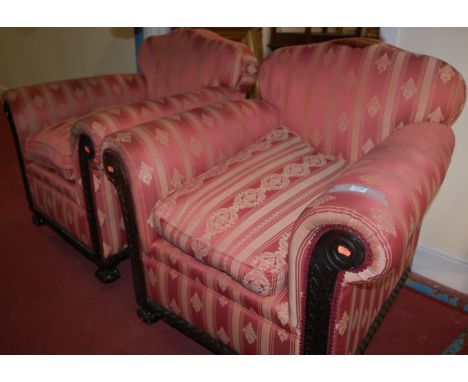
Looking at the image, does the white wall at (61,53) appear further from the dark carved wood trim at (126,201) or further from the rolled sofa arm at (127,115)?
the dark carved wood trim at (126,201)

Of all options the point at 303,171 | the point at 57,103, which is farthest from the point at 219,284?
the point at 57,103

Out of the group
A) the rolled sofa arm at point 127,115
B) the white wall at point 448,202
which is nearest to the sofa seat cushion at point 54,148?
the rolled sofa arm at point 127,115

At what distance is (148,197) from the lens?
1154mm

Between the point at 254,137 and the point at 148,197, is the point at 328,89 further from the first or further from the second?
the point at 148,197

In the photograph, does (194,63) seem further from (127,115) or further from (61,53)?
(61,53)

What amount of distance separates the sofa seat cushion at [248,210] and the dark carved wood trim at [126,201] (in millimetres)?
74

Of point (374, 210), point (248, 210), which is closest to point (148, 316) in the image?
point (248, 210)

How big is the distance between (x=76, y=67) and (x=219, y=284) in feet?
9.68

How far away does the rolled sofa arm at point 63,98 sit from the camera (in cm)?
169

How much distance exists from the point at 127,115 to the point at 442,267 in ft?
4.32

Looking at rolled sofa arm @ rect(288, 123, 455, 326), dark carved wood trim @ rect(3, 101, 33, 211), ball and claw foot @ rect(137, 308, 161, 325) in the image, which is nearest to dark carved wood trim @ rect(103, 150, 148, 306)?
ball and claw foot @ rect(137, 308, 161, 325)

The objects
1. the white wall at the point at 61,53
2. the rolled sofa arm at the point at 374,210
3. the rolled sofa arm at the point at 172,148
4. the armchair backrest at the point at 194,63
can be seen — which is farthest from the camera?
the white wall at the point at 61,53

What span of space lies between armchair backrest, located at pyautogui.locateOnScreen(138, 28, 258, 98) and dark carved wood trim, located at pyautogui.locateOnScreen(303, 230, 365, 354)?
1056 millimetres
